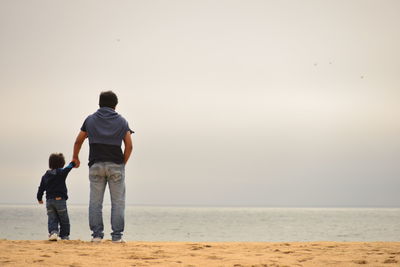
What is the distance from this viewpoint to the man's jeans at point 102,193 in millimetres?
7648

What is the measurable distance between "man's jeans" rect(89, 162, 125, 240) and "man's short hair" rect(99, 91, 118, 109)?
0.98 metres

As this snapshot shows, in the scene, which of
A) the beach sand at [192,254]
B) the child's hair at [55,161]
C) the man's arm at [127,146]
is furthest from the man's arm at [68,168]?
the beach sand at [192,254]

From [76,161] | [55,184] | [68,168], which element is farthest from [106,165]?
[55,184]

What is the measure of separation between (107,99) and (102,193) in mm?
1515

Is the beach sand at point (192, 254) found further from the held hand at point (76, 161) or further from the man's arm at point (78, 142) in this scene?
the man's arm at point (78, 142)

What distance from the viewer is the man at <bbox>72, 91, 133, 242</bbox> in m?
7.66

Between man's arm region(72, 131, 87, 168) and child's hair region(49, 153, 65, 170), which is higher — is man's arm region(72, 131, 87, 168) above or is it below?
above

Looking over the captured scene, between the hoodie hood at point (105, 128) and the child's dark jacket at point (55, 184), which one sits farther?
the child's dark jacket at point (55, 184)

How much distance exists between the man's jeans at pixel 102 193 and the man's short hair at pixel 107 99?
98cm

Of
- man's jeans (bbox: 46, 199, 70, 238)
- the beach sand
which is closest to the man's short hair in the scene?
man's jeans (bbox: 46, 199, 70, 238)

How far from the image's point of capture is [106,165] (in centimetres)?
764

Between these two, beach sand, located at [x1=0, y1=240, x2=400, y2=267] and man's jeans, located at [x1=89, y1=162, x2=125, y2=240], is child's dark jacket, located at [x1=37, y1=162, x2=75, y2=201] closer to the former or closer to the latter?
man's jeans, located at [x1=89, y1=162, x2=125, y2=240]

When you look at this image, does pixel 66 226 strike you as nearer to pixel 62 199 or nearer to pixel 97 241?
pixel 62 199

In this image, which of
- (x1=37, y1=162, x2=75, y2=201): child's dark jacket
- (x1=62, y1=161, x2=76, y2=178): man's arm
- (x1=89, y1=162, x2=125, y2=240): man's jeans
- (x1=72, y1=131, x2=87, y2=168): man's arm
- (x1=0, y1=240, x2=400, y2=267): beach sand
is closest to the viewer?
(x1=0, y1=240, x2=400, y2=267): beach sand
